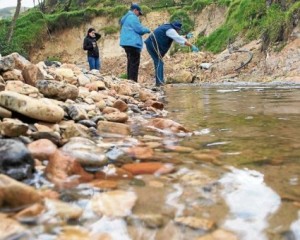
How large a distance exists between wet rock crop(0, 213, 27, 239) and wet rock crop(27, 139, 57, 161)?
72cm

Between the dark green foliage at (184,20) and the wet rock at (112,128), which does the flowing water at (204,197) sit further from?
the dark green foliage at (184,20)

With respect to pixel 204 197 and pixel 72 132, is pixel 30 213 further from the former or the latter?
pixel 72 132

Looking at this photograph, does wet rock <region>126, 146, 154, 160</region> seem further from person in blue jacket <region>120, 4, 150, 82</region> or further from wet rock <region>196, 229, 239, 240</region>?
person in blue jacket <region>120, 4, 150, 82</region>

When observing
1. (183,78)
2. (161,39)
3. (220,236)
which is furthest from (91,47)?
(220,236)

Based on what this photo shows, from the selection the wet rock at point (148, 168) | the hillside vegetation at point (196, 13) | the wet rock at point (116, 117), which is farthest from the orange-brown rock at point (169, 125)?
the hillside vegetation at point (196, 13)

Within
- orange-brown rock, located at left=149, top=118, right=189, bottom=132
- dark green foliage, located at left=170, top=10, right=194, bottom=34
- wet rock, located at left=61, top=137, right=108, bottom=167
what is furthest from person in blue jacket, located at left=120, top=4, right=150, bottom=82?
dark green foliage, located at left=170, top=10, right=194, bottom=34

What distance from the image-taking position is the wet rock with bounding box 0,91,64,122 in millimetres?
2826

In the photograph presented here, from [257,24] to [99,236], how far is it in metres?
14.8

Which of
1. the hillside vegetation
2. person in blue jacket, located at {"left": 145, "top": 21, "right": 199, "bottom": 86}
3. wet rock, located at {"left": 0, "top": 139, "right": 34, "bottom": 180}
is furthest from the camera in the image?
the hillside vegetation

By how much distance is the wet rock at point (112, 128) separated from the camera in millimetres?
3246

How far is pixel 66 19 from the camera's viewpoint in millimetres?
29453

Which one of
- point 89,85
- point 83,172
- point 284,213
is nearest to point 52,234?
point 83,172

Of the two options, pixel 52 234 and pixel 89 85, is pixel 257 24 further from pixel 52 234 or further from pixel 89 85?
pixel 52 234

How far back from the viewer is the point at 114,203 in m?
1.73
